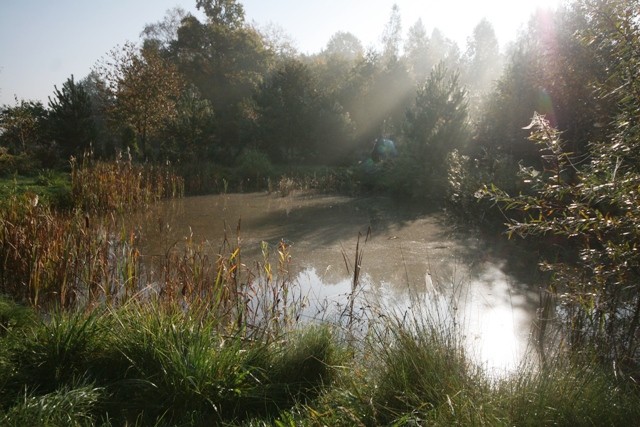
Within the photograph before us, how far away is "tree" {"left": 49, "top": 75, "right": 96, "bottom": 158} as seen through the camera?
668 inches

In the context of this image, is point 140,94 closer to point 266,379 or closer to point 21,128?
point 21,128

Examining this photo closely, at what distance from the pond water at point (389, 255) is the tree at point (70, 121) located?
5.89 metres

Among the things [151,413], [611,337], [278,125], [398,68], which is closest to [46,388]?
[151,413]

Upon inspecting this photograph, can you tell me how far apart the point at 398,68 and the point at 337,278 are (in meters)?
24.8

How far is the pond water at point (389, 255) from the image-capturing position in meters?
4.96

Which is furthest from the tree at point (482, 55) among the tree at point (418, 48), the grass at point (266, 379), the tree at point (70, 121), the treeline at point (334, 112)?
the grass at point (266, 379)

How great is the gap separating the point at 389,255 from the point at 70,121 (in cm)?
1392

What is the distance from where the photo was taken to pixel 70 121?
672 inches

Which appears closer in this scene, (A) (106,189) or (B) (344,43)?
(A) (106,189)

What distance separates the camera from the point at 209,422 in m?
2.72

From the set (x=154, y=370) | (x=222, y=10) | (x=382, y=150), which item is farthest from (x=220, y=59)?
(x=154, y=370)

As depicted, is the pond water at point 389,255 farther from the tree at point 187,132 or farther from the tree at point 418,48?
the tree at point 418,48

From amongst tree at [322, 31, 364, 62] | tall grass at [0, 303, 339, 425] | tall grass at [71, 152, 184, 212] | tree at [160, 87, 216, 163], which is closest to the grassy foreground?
tall grass at [0, 303, 339, 425]

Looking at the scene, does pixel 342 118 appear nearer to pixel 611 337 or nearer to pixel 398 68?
pixel 398 68
